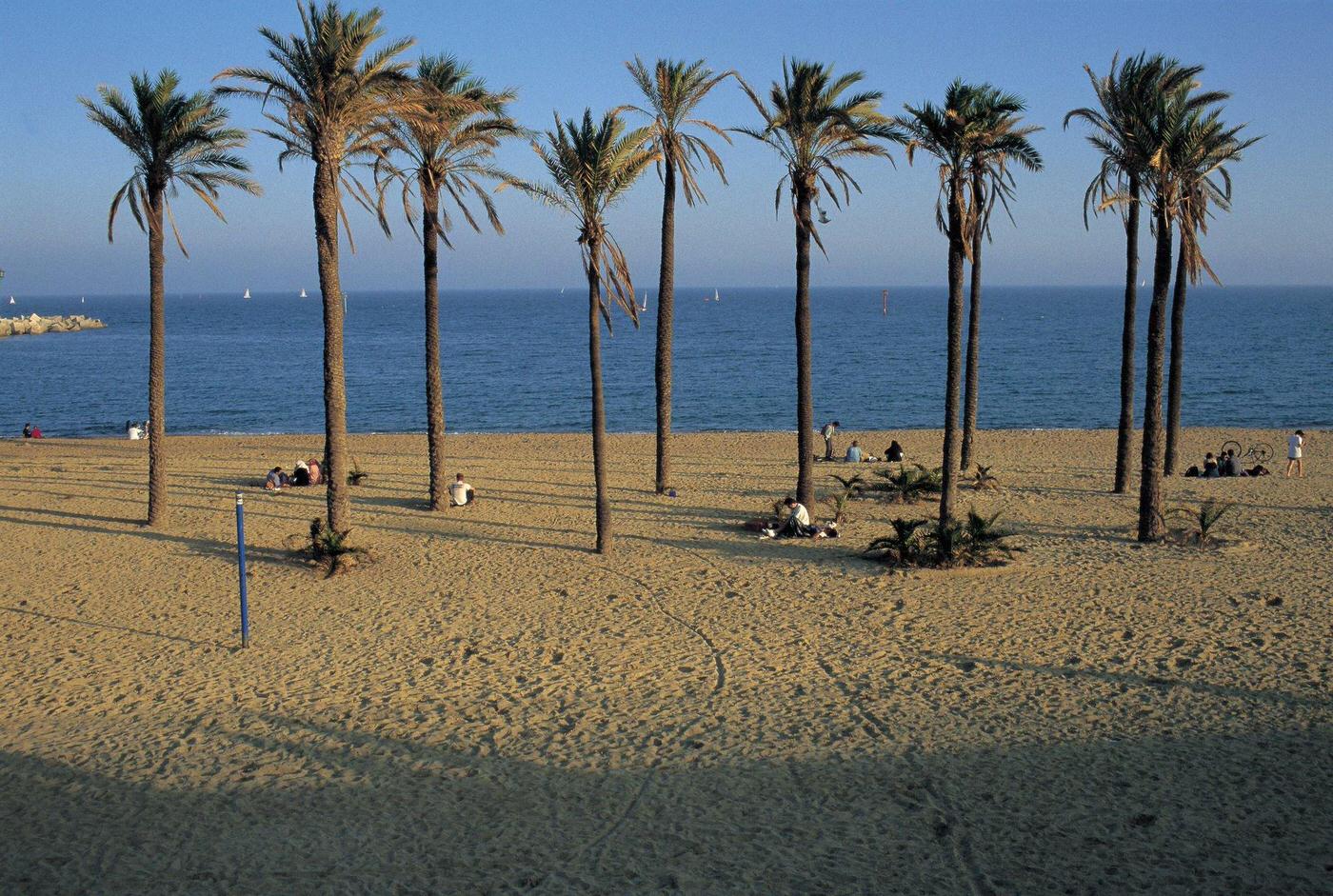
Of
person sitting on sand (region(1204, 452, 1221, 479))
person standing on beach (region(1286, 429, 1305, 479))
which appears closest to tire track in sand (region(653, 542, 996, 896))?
person sitting on sand (region(1204, 452, 1221, 479))

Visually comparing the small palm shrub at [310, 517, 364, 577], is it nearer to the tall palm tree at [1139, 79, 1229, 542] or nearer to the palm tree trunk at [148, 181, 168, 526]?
the palm tree trunk at [148, 181, 168, 526]

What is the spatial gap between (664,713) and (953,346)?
10944 mm

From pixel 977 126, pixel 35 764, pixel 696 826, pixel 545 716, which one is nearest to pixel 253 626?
pixel 35 764

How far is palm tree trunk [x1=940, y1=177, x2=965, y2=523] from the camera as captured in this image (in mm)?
16625

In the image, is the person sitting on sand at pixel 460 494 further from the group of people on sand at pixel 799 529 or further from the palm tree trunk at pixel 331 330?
the group of people on sand at pixel 799 529

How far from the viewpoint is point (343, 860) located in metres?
7.63

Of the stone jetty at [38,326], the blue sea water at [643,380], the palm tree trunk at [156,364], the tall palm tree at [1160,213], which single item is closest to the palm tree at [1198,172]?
the tall palm tree at [1160,213]

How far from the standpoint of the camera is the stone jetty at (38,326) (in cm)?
12169

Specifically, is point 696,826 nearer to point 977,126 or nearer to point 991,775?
point 991,775

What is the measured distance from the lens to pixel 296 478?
2389cm

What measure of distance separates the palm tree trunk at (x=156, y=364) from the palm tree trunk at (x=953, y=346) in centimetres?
1376

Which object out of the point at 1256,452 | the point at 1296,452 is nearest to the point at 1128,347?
the point at 1296,452

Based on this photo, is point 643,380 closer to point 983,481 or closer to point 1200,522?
point 983,481

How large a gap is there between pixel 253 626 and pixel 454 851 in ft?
23.2
